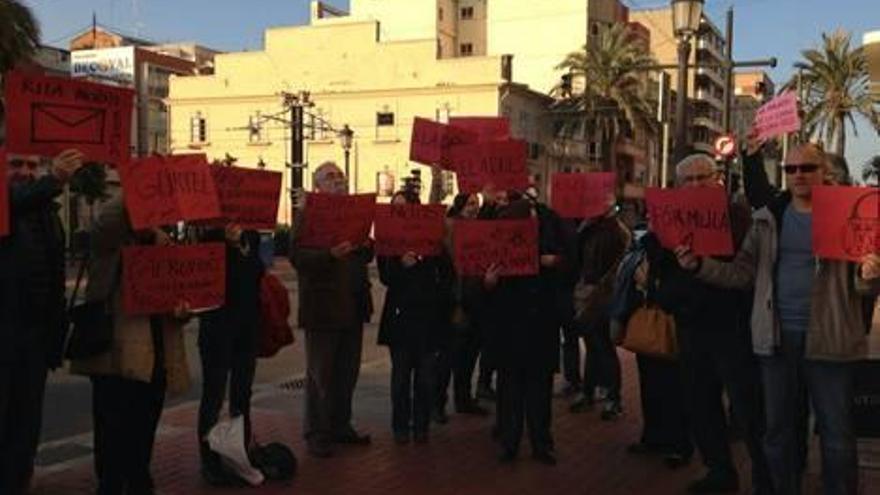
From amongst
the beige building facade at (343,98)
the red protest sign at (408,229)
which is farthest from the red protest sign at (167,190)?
the beige building facade at (343,98)

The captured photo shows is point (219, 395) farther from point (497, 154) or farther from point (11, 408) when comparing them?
point (497, 154)

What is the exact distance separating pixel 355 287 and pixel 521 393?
4.69ft

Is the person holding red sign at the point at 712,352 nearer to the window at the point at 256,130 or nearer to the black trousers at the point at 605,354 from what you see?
the black trousers at the point at 605,354

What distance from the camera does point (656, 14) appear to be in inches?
3991

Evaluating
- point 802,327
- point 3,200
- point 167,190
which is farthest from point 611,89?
point 3,200

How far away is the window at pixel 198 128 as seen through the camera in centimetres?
7162

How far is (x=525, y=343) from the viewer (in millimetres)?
7418

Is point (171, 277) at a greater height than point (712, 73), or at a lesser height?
lesser

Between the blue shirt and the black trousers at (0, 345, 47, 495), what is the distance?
Result: 398 centimetres

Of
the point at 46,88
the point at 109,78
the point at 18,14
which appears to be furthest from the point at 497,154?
the point at 109,78

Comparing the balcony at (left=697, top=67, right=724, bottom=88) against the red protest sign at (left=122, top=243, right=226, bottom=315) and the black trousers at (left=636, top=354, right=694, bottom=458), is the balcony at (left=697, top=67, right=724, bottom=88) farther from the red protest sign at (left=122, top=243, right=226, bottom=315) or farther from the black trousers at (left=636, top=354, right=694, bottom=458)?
the red protest sign at (left=122, top=243, right=226, bottom=315)

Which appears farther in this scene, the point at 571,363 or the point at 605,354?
the point at 571,363

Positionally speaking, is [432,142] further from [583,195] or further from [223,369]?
[223,369]

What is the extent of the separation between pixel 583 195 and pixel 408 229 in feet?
5.70
